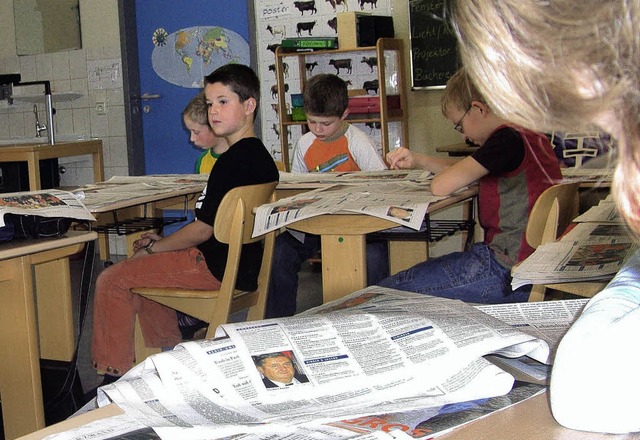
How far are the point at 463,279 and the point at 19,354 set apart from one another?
1168mm

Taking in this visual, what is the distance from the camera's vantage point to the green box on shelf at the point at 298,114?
205 inches

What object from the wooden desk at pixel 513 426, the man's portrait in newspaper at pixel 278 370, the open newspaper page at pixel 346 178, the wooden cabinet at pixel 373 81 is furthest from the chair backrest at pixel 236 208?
the wooden cabinet at pixel 373 81

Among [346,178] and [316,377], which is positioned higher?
[346,178]

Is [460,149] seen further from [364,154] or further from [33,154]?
[33,154]

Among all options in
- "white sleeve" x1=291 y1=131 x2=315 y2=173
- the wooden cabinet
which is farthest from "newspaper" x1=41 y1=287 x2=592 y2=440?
the wooden cabinet

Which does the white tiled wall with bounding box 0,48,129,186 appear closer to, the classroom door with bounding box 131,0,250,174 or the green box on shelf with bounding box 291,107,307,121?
the classroom door with bounding box 131,0,250,174

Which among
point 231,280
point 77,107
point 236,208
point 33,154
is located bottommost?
point 231,280

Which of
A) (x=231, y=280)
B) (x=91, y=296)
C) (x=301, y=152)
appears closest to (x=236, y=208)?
(x=231, y=280)

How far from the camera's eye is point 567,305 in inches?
44.7

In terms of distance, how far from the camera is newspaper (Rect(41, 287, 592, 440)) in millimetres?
774

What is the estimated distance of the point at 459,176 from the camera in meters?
2.47

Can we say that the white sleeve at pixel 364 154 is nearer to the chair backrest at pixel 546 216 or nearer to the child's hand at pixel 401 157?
the child's hand at pixel 401 157

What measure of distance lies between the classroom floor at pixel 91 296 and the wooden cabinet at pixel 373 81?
884 millimetres

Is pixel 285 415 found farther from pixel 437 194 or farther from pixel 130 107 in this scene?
pixel 130 107
